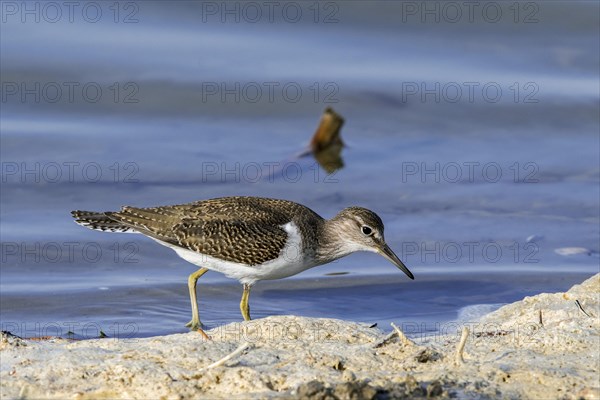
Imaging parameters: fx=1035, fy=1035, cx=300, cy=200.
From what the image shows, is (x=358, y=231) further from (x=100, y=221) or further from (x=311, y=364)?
(x=311, y=364)

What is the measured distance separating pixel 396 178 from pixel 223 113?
2.86m

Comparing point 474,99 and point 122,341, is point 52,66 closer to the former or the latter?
point 474,99

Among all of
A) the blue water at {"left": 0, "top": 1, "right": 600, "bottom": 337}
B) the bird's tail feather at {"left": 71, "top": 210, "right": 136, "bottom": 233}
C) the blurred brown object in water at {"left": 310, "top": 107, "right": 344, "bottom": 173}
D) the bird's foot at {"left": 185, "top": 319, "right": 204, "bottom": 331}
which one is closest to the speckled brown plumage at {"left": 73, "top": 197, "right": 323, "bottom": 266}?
the bird's tail feather at {"left": 71, "top": 210, "right": 136, "bottom": 233}

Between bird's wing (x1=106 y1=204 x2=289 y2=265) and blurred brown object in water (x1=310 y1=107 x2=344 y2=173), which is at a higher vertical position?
blurred brown object in water (x1=310 y1=107 x2=344 y2=173)

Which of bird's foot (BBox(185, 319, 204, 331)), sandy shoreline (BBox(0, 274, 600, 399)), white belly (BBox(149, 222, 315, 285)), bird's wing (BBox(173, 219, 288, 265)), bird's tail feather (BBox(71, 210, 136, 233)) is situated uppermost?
bird's tail feather (BBox(71, 210, 136, 233))

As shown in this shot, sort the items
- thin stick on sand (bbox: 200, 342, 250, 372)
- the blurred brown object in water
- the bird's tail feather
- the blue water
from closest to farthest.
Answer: thin stick on sand (bbox: 200, 342, 250, 372) < the bird's tail feather < the blue water < the blurred brown object in water

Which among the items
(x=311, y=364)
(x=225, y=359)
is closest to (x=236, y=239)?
(x=311, y=364)

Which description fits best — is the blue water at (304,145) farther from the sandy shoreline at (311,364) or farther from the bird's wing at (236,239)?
the sandy shoreline at (311,364)

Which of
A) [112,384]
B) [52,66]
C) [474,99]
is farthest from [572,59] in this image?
[112,384]

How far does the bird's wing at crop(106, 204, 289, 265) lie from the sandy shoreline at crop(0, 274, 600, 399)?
1830 mm

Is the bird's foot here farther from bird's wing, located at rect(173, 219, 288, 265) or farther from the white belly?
bird's wing, located at rect(173, 219, 288, 265)

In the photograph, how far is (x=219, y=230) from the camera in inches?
319

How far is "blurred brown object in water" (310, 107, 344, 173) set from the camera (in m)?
12.6

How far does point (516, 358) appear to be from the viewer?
17.8ft
